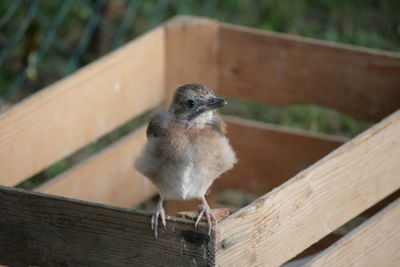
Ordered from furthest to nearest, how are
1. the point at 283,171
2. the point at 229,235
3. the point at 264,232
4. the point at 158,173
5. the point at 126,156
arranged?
the point at 283,171 < the point at 126,156 < the point at 158,173 < the point at 264,232 < the point at 229,235

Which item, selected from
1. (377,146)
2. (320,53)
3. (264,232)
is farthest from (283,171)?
(264,232)

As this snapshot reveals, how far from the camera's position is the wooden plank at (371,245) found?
3689 mm

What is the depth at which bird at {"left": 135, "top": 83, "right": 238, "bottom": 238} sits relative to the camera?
356 cm

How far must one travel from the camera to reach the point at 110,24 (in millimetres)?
7480

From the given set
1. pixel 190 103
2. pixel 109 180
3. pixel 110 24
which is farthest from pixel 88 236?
pixel 110 24

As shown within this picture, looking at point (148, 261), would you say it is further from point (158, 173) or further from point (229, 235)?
point (158, 173)

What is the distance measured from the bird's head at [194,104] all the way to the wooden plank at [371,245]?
804 millimetres

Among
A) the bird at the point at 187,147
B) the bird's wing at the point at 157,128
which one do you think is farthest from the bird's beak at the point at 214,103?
the bird's wing at the point at 157,128

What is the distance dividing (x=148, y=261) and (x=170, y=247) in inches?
4.0

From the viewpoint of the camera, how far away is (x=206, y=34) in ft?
16.9

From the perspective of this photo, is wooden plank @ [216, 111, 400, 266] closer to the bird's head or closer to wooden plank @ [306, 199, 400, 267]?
wooden plank @ [306, 199, 400, 267]

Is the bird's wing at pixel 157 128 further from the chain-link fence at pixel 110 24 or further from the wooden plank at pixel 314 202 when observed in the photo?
the chain-link fence at pixel 110 24

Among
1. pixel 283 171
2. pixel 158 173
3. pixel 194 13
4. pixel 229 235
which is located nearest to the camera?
pixel 229 235

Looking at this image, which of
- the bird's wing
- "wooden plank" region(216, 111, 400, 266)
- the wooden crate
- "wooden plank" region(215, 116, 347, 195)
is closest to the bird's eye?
the bird's wing
